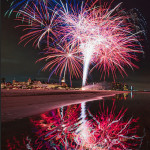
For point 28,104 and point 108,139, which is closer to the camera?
point 108,139

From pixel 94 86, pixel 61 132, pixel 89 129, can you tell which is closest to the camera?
pixel 61 132

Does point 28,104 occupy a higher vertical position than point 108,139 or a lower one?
lower

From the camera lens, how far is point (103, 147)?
4.96 m

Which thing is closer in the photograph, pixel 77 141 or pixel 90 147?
pixel 90 147

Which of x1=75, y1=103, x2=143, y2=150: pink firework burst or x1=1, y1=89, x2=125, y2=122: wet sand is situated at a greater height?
x1=75, y1=103, x2=143, y2=150: pink firework burst

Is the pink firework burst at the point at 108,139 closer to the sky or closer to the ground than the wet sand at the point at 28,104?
closer to the sky

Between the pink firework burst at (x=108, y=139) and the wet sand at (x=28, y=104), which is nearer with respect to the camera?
the pink firework burst at (x=108, y=139)

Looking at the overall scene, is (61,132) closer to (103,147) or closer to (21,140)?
(21,140)

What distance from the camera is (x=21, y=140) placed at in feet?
17.9

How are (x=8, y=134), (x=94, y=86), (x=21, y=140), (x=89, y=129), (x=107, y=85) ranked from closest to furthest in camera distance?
(x=21, y=140)
(x=8, y=134)
(x=89, y=129)
(x=94, y=86)
(x=107, y=85)

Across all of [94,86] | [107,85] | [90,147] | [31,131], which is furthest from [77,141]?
[107,85]

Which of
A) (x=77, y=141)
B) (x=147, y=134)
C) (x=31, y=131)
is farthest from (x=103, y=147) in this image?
(x=31, y=131)

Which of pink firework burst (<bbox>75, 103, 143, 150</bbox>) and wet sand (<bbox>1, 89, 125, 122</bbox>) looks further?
A: wet sand (<bbox>1, 89, 125, 122</bbox>)

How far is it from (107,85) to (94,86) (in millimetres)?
45958
